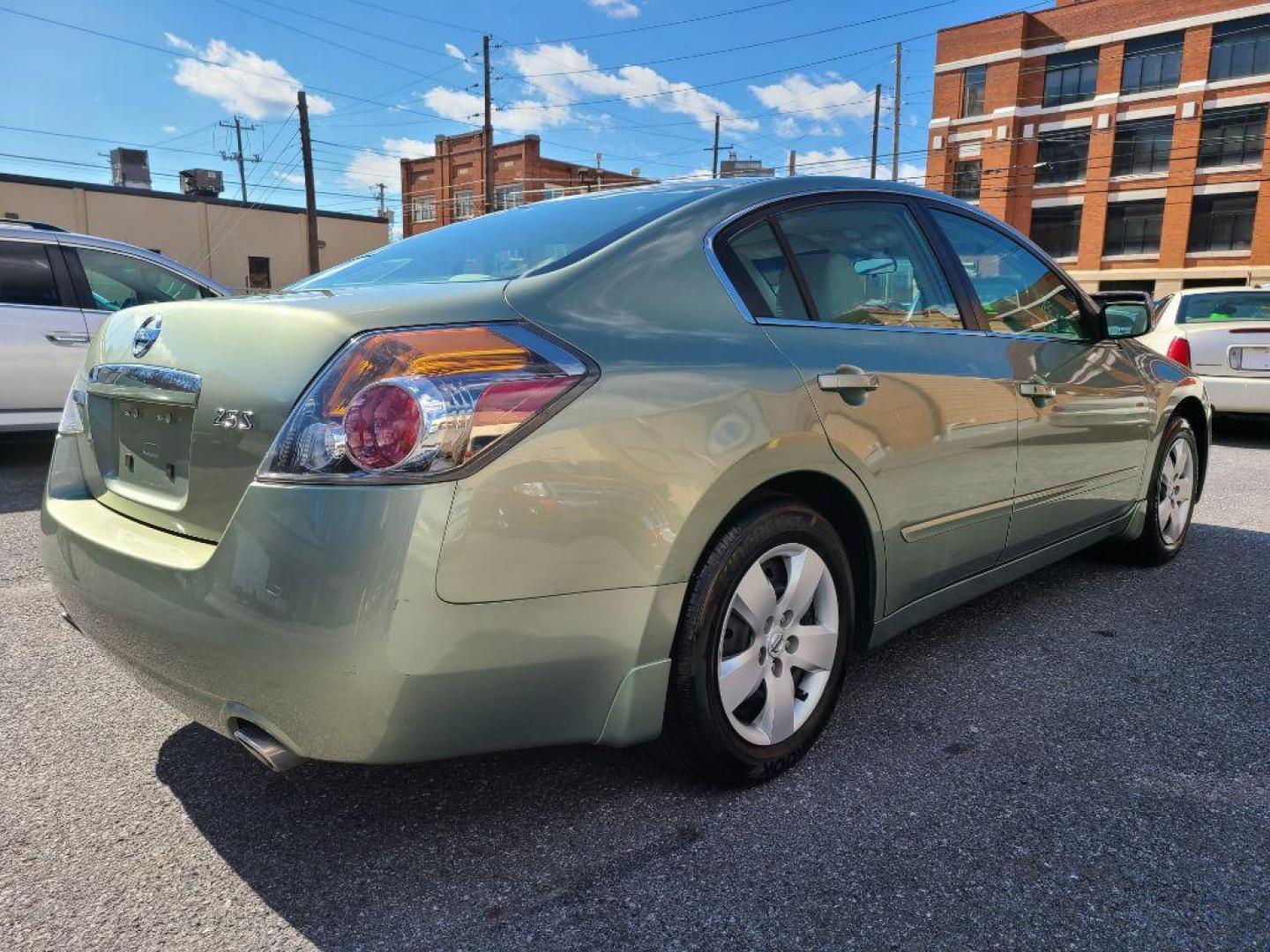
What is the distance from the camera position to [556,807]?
215 cm

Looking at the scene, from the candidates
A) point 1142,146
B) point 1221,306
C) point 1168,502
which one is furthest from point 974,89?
point 1168,502

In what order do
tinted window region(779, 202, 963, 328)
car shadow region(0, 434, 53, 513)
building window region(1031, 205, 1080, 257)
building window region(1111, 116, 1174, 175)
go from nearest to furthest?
tinted window region(779, 202, 963, 328)
car shadow region(0, 434, 53, 513)
building window region(1111, 116, 1174, 175)
building window region(1031, 205, 1080, 257)

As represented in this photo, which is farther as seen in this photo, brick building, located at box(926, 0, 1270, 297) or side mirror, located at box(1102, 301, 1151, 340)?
brick building, located at box(926, 0, 1270, 297)

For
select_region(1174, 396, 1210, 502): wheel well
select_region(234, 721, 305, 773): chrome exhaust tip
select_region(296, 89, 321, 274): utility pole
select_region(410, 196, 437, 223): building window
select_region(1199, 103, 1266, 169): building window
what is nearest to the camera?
select_region(234, 721, 305, 773): chrome exhaust tip

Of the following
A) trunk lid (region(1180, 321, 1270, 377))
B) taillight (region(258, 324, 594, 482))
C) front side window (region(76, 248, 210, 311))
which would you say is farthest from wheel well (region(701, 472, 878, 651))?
trunk lid (region(1180, 321, 1270, 377))

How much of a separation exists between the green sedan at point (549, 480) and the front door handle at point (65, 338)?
4.68 metres

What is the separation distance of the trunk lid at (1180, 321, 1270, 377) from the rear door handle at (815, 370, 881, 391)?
25.3 ft

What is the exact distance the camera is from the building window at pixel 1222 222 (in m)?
35.7

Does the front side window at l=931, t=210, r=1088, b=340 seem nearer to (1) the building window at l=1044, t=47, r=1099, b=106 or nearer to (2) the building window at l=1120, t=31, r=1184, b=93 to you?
(2) the building window at l=1120, t=31, r=1184, b=93

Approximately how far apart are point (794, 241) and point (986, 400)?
86 centimetres

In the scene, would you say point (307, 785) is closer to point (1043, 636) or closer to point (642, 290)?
point (642, 290)

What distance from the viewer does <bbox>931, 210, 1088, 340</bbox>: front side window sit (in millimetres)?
3072

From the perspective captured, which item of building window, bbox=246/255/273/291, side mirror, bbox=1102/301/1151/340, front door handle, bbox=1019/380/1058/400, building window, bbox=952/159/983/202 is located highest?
building window, bbox=952/159/983/202

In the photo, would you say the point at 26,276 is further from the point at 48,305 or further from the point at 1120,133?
the point at 1120,133
